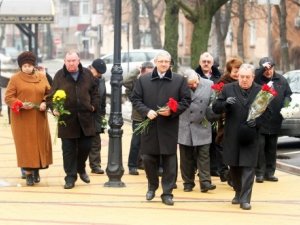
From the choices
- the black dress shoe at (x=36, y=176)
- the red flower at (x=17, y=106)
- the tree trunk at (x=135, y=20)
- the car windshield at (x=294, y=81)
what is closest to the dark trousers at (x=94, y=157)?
the black dress shoe at (x=36, y=176)

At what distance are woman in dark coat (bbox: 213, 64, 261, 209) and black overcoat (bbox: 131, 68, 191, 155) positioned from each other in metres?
0.48

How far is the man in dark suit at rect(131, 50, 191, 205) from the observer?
41.5 feet

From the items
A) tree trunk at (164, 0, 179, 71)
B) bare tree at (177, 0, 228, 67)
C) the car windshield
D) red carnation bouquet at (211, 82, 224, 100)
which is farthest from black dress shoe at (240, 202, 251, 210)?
tree trunk at (164, 0, 179, 71)

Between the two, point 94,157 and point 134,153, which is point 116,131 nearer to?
point 134,153

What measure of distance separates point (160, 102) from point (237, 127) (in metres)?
0.97

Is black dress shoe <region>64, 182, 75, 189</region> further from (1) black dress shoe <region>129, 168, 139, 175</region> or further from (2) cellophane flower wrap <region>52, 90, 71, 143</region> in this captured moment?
(1) black dress shoe <region>129, 168, 139, 175</region>

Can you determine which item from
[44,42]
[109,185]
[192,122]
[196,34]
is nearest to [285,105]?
[192,122]

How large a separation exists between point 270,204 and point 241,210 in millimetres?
693

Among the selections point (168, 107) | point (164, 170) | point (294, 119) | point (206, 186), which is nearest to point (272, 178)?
point (206, 186)

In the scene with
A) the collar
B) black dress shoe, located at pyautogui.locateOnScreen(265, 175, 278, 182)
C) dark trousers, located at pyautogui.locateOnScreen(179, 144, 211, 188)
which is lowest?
black dress shoe, located at pyautogui.locateOnScreen(265, 175, 278, 182)

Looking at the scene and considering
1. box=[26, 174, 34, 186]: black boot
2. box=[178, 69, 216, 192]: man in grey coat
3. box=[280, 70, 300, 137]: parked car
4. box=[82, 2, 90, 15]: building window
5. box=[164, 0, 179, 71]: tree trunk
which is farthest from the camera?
box=[82, 2, 90, 15]: building window

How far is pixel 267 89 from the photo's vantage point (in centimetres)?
1233

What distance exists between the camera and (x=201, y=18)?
2534 cm

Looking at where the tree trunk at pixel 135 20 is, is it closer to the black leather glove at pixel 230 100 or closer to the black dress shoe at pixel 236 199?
the black dress shoe at pixel 236 199
